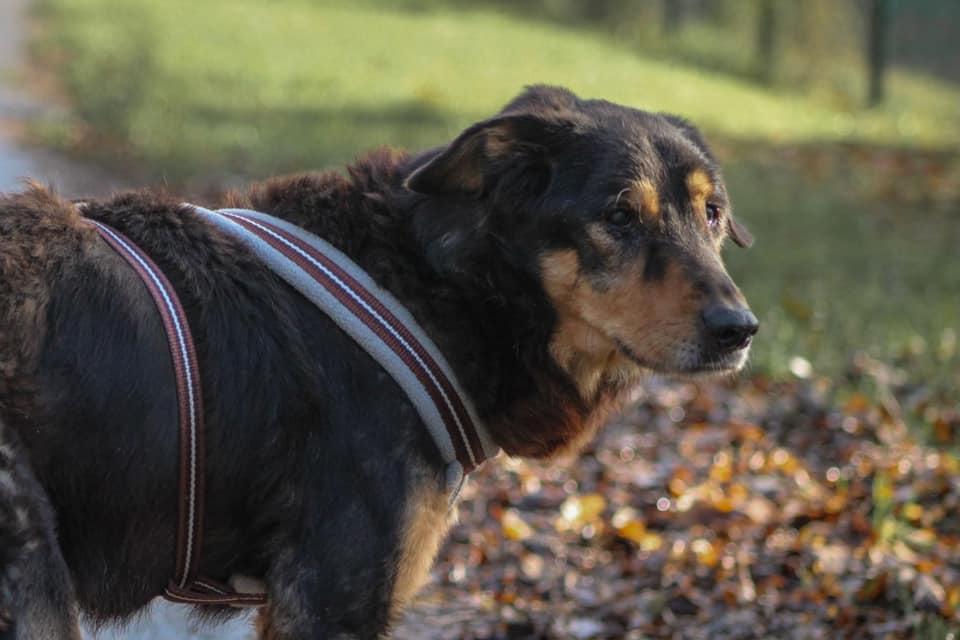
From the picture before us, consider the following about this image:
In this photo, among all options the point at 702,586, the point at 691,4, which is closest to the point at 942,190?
the point at 702,586

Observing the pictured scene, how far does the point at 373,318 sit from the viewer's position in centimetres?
328

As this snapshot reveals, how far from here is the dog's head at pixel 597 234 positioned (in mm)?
3369

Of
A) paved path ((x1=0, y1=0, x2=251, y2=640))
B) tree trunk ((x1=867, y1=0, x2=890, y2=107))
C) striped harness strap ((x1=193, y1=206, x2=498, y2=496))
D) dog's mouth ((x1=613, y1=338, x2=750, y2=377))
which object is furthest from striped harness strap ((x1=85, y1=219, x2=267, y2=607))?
tree trunk ((x1=867, y1=0, x2=890, y2=107))

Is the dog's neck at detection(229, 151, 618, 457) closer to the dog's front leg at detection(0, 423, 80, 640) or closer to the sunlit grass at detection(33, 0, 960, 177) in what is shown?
the dog's front leg at detection(0, 423, 80, 640)

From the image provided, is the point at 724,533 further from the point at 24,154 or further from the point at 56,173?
the point at 24,154

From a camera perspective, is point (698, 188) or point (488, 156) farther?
point (698, 188)

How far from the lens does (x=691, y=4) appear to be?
37.7m

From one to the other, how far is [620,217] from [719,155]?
1488 cm

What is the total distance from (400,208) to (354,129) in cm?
1338

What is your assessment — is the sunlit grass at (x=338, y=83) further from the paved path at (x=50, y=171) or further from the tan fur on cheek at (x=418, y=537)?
the tan fur on cheek at (x=418, y=537)

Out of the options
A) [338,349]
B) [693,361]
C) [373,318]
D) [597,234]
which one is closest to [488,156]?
[597,234]

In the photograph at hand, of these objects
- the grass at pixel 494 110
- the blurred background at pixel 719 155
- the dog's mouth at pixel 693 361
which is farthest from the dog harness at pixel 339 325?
the grass at pixel 494 110

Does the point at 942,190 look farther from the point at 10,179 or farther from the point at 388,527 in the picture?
the point at 388,527

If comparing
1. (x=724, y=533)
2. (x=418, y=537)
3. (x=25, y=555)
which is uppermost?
(x=25, y=555)
